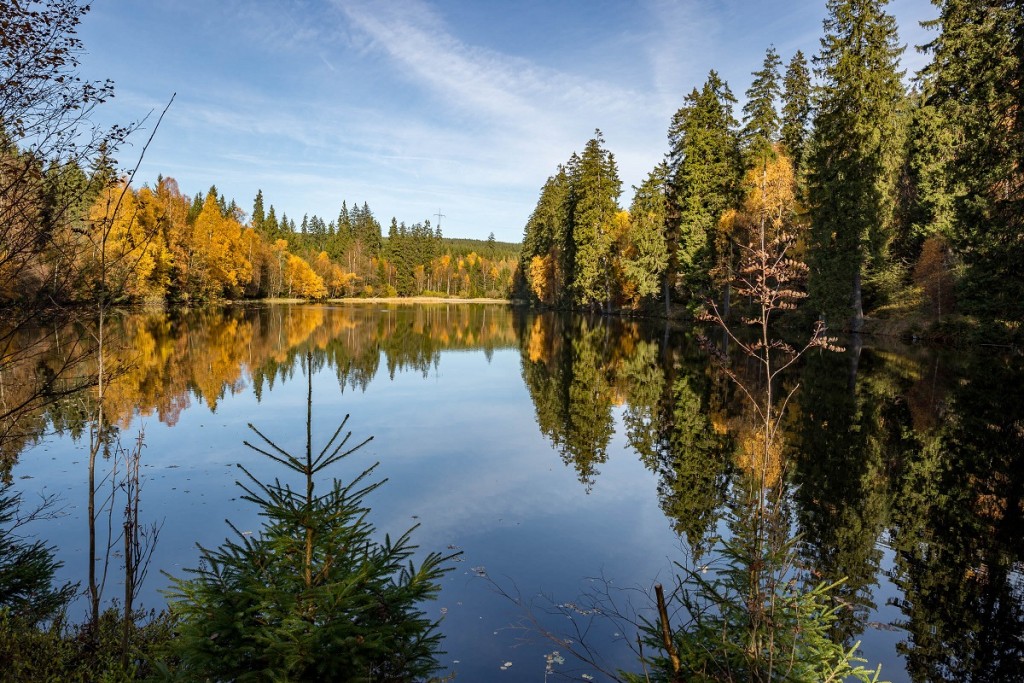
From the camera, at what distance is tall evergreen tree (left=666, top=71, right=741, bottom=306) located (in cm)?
3953

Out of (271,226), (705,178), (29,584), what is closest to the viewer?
(29,584)

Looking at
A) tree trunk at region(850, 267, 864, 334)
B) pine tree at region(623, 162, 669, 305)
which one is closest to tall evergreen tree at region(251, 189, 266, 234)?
pine tree at region(623, 162, 669, 305)

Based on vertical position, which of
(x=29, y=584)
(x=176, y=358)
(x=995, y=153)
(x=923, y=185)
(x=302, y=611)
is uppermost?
(x=923, y=185)

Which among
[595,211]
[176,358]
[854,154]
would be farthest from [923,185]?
[176,358]

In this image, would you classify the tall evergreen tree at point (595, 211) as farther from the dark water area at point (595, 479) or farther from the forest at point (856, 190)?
the dark water area at point (595, 479)

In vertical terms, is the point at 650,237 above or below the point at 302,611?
above

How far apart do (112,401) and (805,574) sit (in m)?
16.0

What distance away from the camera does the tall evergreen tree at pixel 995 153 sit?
14773mm

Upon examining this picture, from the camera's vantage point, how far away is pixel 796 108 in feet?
137

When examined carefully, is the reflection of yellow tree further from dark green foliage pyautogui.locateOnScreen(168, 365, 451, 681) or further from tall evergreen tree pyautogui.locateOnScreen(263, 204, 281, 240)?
tall evergreen tree pyautogui.locateOnScreen(263, 204, 281, 240)

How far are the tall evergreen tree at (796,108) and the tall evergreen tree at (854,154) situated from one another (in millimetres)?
12398

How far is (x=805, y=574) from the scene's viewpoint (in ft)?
21.1

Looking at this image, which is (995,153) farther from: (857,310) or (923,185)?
(923,185)

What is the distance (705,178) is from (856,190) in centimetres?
1337
